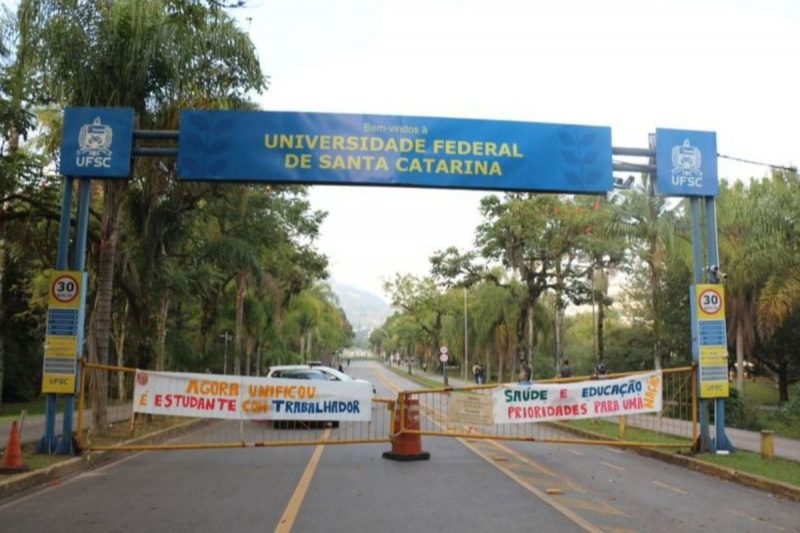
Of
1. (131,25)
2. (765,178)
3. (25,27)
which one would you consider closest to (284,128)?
(131,25)

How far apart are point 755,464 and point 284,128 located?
992 cm

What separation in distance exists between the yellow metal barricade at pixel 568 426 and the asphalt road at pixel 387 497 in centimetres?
58

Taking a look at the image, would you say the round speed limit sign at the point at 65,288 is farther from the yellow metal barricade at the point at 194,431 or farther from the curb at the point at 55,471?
the curb at the point at 55,471

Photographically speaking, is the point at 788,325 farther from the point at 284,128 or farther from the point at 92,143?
→ the point at 92,143

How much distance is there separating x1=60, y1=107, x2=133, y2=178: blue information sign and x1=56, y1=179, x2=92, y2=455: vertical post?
370 mm

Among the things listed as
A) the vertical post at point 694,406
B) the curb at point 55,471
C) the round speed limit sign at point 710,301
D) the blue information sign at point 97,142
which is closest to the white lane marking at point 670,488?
the vertical post at point 694,406

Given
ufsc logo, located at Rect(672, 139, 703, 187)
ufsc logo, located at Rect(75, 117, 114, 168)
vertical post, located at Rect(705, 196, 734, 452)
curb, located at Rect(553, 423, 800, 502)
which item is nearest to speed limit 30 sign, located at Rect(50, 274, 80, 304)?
ufsc logo, located at Rect(75, 117, 114, 168)

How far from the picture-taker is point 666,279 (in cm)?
3984

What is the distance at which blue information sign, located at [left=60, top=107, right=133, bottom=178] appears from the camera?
495 inches

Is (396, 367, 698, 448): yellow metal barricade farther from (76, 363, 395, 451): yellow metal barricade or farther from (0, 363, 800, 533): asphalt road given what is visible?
(76, 363, 395, 451): yellow metal barricade

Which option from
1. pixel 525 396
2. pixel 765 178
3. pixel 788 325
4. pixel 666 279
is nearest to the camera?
pixel 525 396

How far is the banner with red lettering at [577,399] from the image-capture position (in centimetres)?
1272

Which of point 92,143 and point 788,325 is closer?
point 92,143

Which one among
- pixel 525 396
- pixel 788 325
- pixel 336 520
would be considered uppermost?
pixel 788 325
